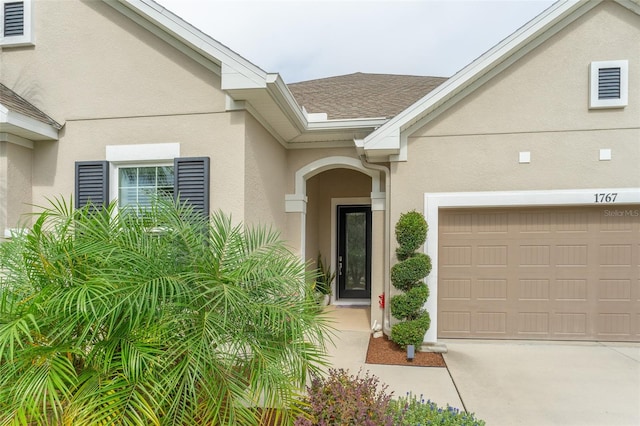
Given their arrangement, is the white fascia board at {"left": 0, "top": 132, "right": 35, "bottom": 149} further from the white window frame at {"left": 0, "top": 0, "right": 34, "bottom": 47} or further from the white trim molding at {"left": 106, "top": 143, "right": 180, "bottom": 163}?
the white window frame at {"left": 0, "top": 0, "right": 34, "bottom": 47}

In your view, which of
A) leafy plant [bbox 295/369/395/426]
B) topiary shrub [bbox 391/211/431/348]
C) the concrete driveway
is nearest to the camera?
leafy plant [bbox 295/369/395/426]

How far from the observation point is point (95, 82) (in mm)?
5441

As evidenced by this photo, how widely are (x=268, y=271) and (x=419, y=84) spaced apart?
30.8ft

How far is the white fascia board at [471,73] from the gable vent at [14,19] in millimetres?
6311

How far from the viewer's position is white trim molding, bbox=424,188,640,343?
577 cm

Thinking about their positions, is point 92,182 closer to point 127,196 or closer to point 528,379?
point 127,196

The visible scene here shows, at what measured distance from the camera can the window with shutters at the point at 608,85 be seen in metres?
5.74

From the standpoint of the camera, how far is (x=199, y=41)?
4.97m

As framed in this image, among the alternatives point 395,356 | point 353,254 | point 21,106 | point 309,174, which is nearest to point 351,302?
point 353,254

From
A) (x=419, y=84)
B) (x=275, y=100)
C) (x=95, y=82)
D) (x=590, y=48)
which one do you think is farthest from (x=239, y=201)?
(x=419, y=84)

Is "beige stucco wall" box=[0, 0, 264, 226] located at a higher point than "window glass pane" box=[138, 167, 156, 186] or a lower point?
higher

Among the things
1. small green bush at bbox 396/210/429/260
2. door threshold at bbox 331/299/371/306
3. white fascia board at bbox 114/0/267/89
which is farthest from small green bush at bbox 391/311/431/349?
white fascia board at bbox 114/0/267/89

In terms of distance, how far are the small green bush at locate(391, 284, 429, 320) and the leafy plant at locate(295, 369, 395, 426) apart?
262cm

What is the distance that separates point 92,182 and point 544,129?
7888mm
